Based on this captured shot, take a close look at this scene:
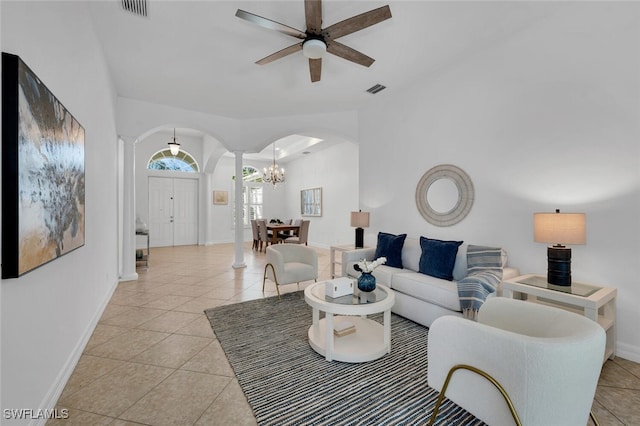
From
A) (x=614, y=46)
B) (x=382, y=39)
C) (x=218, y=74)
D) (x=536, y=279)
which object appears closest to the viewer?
(x=614, y=46)

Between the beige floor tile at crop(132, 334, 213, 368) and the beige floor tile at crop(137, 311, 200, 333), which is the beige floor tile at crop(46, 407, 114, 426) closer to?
the beige floor tile at crop(132, 334, 213, 368)

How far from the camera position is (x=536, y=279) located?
256 cm

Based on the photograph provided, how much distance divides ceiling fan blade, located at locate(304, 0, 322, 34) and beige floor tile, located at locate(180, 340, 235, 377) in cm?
289

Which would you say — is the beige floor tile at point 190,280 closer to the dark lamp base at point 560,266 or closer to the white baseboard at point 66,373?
the white baseboard at point 66,373

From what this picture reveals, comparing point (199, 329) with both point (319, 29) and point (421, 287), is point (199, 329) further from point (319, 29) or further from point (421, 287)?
point (319, 29)

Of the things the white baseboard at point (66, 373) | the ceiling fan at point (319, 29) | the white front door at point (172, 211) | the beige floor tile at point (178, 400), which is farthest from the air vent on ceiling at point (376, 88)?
the white front door at point (172, 211)

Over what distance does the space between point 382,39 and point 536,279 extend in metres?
2.81

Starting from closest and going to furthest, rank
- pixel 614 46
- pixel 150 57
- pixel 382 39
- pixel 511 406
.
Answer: pixel 511 406, pixel 614 46, pixel 382 39, pixel 150 57

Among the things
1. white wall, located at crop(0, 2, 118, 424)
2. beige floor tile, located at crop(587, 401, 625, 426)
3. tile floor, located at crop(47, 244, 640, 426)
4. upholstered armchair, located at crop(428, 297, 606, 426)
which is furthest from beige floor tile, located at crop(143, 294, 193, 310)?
beige floor tile, located at crop(587, 401, 625, 426)

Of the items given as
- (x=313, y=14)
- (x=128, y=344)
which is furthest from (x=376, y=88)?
(x=128, y=344)

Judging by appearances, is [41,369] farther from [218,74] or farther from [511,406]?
[218,74]

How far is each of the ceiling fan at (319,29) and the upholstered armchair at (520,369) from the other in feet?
7.67

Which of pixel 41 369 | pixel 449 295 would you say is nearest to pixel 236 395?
pixel 41 369

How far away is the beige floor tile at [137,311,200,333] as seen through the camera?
291 centimetres
